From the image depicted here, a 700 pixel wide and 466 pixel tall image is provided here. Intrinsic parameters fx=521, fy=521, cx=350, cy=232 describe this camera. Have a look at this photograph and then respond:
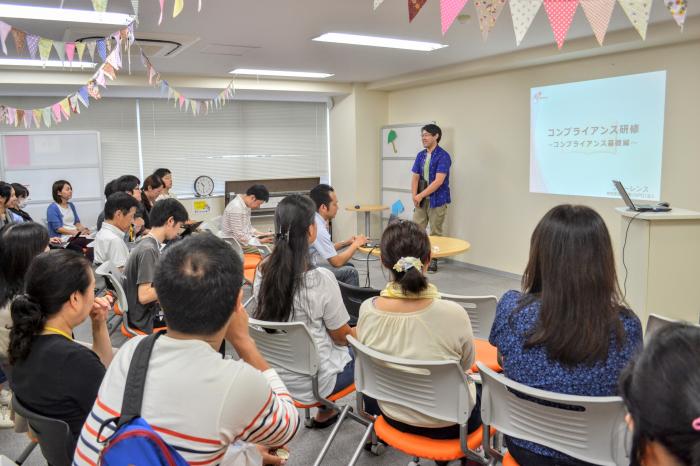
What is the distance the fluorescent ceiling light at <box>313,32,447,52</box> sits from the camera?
467 cm

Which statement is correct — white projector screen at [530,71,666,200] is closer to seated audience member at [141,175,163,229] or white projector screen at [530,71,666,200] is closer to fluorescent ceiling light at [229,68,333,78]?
fluorescent ceiling light at [229,68,333,78]

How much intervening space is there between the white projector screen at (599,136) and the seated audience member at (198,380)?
4743 mm

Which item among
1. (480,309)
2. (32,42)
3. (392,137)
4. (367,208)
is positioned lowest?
(480,309)

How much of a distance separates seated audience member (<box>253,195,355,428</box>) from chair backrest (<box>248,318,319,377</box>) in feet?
0.24

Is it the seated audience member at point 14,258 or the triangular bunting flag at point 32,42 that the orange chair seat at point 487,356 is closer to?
the seated audience member at point 14,258

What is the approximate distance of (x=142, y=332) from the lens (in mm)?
2975

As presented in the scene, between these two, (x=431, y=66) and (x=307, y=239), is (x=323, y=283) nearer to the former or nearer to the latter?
(x=307, y=239)

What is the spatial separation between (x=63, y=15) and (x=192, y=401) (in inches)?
140

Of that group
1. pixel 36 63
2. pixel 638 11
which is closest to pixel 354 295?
pixel 638 11

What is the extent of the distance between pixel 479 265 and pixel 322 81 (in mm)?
3406

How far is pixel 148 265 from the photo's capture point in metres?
2.86

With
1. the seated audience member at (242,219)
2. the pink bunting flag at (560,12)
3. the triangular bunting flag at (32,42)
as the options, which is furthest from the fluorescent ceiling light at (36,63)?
the pink bunting flag at (560,12)

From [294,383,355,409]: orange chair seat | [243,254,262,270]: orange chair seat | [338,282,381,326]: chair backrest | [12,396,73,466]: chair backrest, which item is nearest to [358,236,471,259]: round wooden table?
[338,282,381,326]: chair backrest

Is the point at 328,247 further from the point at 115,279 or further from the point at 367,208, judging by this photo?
the point at 367,208
